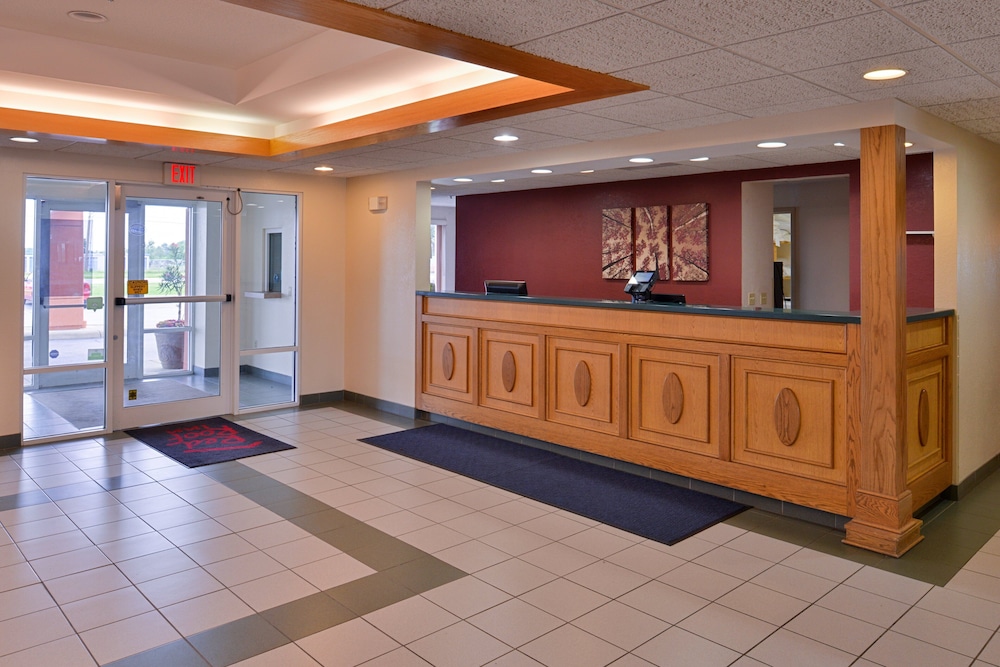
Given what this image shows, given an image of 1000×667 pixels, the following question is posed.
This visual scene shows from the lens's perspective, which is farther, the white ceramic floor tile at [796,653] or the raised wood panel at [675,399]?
the raised wood panel at [675,399]

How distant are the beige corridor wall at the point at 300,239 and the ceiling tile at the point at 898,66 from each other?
5.41 meters

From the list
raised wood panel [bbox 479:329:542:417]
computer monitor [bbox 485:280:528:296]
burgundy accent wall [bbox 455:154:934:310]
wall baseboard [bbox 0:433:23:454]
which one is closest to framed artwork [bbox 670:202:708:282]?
burgundy accent wall [bbox 455:154:934:310]

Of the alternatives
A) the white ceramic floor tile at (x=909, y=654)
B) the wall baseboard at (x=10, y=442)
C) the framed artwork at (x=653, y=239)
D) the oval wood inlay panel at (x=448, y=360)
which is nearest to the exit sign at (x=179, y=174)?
the wall baseboard at (x=10, y=442)

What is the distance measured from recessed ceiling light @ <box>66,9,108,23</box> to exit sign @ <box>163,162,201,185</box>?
7.00 ft

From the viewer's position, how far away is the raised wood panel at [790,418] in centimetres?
429

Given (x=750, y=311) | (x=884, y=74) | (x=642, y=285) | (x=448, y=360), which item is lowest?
(x=448, y=360)

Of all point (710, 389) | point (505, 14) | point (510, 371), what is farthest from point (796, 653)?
point (510, 371)

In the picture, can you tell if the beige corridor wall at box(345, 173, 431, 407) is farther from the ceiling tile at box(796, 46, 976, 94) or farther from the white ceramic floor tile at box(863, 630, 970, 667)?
the white ceramic floor tile at box(863, 630, 970, 667)

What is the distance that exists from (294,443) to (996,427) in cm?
543

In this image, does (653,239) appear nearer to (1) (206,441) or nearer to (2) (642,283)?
(2) (642,283)

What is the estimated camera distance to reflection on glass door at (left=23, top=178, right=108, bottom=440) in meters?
6.20

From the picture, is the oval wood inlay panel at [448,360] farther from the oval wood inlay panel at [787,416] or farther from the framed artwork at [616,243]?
the oval wood inlay panel at [787,416]

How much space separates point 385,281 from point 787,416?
14.4ft

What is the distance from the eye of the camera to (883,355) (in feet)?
13.3
